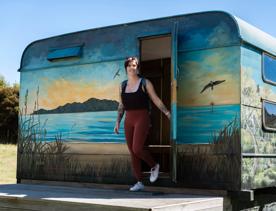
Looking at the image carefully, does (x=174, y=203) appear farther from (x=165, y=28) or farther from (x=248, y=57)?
(x=165, y=28)

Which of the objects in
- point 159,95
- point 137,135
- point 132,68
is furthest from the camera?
point 159,95

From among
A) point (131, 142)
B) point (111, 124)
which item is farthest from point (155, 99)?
point (111, 124)

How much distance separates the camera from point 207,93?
5566 millimetres

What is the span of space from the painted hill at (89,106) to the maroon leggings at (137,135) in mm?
535

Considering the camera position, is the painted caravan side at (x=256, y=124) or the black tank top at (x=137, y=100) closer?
the painted caravan side at (x=256, y=124)

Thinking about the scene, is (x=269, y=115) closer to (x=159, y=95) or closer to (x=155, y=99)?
(x=155, y=99)

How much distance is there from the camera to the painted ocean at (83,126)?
6297 mm

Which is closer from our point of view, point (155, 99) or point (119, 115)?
point (155, 99)

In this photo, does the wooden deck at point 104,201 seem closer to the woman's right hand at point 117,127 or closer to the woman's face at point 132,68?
the woman's right hand at point 117,127

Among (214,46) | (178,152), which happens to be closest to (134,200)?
(178,152)

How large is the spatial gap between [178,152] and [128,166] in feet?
2.46

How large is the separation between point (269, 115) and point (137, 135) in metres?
1.73

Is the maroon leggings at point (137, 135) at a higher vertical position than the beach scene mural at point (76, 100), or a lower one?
lower

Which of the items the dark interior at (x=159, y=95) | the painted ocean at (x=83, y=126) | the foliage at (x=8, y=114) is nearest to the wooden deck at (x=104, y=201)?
the painted ocean at (x=83, y=126)
